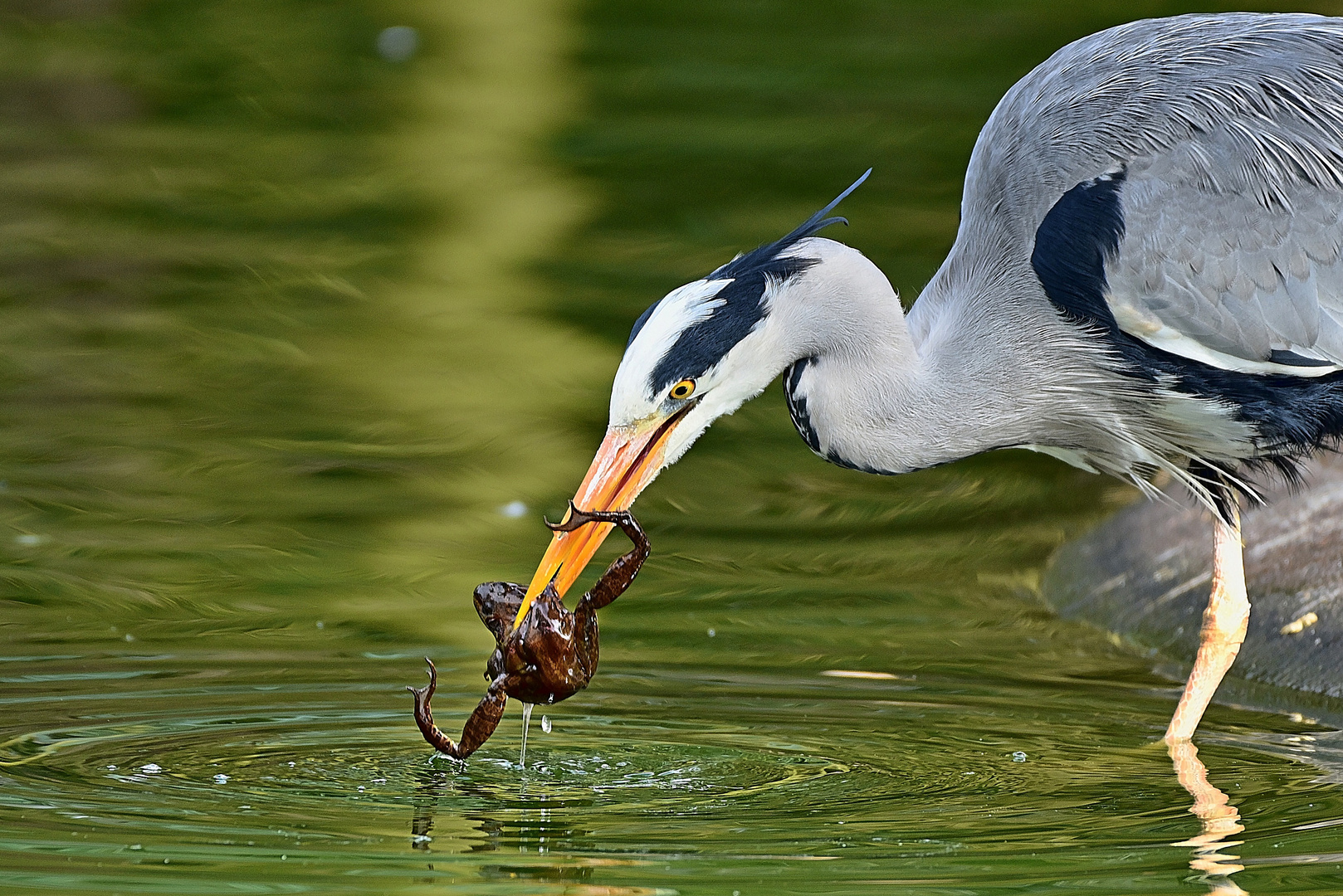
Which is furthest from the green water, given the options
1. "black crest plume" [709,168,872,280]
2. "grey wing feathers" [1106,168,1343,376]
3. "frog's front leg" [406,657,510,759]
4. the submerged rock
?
"black crest plume" [709,168,872,280]

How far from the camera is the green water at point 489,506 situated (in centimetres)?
542

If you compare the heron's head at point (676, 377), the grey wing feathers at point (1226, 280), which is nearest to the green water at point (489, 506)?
the heron's head at point (676, 377)

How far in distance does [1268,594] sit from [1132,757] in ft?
6.72

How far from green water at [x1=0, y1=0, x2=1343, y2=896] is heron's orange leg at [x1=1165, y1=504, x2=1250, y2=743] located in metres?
0.17

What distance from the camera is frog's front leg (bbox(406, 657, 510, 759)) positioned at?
577 cm

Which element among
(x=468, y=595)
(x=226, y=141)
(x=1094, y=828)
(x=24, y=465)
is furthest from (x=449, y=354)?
(x=1094, y=828)

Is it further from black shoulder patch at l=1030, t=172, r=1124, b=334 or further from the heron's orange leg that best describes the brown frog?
the heron's orange leg

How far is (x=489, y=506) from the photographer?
374 inches

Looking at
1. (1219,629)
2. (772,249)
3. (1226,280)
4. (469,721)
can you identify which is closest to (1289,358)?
(1226,280)

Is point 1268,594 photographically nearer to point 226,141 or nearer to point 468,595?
point 468,595

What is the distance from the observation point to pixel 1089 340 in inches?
268

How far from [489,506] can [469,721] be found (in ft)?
12.2

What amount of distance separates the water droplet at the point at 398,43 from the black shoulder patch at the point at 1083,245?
1170 centimetres

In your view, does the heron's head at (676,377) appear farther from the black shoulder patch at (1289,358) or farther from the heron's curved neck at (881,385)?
the black shoulder patch at (1289,358)
